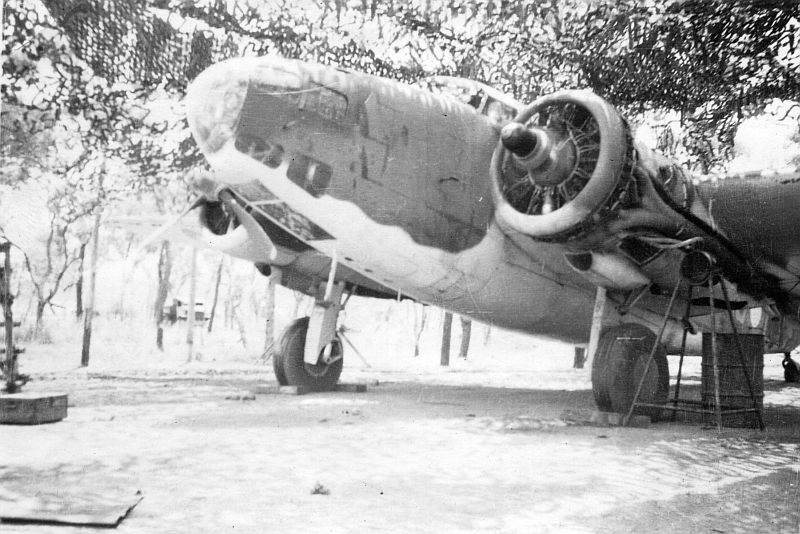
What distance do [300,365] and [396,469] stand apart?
519cm

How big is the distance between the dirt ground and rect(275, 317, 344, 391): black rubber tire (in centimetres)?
146

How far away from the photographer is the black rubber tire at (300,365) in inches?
370

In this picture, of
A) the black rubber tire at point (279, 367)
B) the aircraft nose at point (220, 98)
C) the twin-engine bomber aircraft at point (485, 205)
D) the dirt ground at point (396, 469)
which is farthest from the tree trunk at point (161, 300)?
the aircraft nose at point (220, 98)

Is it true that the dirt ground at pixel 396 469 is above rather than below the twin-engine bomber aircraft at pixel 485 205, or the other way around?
below

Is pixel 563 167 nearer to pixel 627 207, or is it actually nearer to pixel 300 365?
pixel 627 207

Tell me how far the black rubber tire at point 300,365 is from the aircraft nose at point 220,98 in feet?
13.3

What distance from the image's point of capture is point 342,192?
669 centimetres

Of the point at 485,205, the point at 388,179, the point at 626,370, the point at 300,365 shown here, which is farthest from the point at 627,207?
the point at 300,365

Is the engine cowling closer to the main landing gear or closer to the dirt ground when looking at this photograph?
the dirt ground

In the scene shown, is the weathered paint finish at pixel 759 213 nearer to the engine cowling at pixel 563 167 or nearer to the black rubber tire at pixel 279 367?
the engine cowling at pixel 563 167

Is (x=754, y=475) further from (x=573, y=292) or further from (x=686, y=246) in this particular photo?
(x=573, y=292)

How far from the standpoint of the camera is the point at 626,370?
24.7 ft

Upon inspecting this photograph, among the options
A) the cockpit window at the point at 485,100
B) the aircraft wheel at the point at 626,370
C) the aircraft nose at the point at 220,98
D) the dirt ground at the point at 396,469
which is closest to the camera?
the dirt ground at the point at 396,469

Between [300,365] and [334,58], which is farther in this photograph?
[334,58]
